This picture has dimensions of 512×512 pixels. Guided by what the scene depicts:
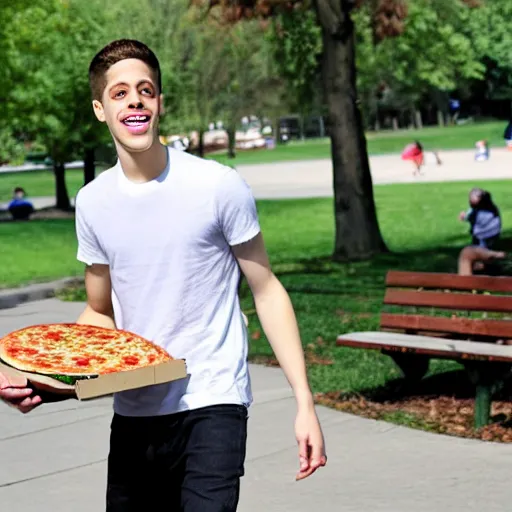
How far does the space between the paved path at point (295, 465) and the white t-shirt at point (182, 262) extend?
2782mm

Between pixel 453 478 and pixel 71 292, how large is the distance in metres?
11.2

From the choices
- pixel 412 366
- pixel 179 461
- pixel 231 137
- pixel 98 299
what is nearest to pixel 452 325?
pixel 412 366

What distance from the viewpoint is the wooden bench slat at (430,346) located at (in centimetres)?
784

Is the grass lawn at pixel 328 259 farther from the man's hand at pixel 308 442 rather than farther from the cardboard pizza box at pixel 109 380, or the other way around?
the cardboard pizza box at pixel 109 380

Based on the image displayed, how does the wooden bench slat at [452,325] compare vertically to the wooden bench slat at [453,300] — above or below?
below

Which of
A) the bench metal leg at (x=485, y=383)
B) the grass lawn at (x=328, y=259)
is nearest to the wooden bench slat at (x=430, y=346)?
the bench metal leg at (x=485, y=383)

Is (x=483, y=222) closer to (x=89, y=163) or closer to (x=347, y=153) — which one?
(x=347, y=153)

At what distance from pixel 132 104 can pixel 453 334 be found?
5.78 meters

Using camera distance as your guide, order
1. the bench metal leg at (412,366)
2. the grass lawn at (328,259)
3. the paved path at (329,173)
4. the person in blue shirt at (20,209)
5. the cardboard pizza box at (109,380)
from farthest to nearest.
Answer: the paved path at (329,173), the person in blue shirt at (20,209), the grass lawn at (328,259), the bench metal leg at (412,366), the cardboard pizza box at (109,380)

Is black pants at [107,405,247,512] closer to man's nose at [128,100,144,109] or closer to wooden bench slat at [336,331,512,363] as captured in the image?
man's nose at [128,100,144,109]

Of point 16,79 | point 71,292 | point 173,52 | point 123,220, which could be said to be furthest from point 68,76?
point 123,220

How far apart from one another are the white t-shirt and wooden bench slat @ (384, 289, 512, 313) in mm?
4900

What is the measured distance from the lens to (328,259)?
19672 millimetres

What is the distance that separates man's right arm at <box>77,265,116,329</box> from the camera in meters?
3.80
